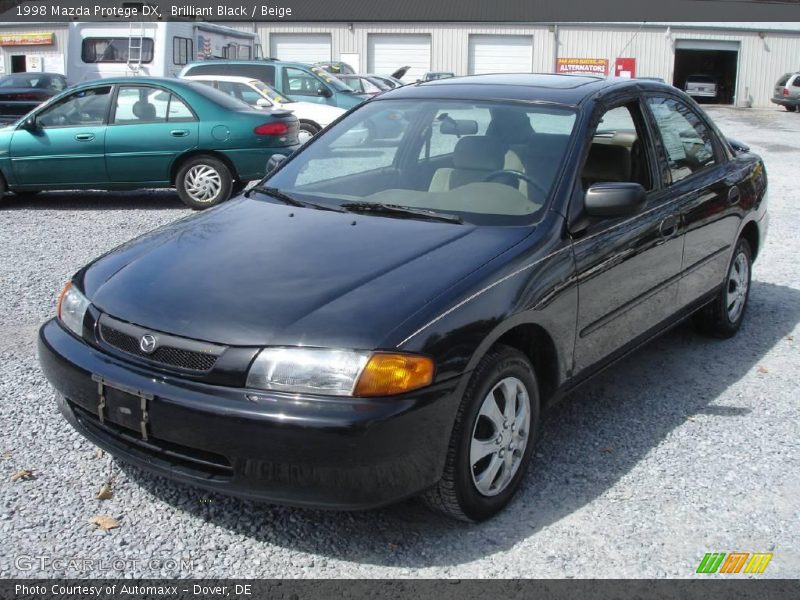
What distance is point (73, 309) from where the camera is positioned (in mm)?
3604

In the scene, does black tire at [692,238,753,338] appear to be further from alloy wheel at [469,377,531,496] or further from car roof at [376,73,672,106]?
alloy wheel at [469,377,531,496]

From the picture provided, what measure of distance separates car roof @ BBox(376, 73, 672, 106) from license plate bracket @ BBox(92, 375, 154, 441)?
230 cm

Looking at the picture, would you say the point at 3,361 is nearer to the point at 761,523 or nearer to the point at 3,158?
the point at 761,523

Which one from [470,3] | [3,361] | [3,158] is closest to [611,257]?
[3,361]

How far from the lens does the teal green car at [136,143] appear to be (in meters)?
10.3

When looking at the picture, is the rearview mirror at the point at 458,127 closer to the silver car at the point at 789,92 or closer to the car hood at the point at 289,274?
the car hood at the point at 289,274

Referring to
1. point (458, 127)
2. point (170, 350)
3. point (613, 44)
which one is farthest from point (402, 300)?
point (613, 44)

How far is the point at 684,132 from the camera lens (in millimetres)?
5129

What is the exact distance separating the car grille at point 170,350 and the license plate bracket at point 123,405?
124 mm

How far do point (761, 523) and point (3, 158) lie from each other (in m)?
9.43

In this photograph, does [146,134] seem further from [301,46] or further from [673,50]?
[673,50]

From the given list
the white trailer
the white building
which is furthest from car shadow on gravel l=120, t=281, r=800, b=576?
the white building

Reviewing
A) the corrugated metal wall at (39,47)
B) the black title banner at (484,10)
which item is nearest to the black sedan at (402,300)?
the corrugated metal wall at (39,47)

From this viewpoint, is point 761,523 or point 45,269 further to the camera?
point 45,269
